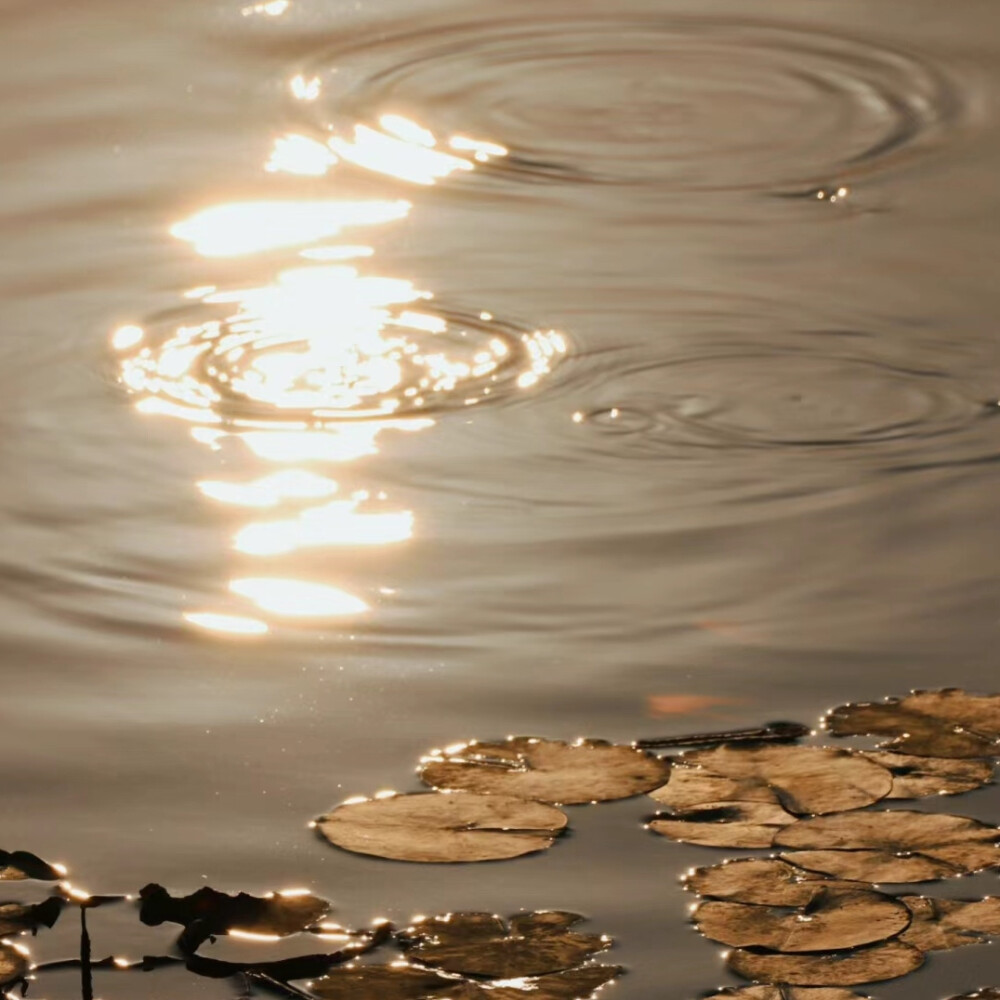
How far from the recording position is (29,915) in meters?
1.45

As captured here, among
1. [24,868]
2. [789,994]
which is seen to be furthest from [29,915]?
[789,994]

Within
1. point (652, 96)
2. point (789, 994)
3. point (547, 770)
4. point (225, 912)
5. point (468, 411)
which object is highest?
point (652, 96)

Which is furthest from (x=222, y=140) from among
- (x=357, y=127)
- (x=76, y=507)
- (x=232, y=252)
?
(x=76, y=507)

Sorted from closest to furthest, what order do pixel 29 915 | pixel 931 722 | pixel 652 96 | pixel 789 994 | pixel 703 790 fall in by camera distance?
pixel 789 994, pixel 29 915, pixel 703 790, pixel 931 722, pixel 652 96

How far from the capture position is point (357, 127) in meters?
3.30

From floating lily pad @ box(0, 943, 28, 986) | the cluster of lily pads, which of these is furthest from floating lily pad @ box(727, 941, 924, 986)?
floating lily pad @ box(0, 943, 28, 986)

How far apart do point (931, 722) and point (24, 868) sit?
2.42 ft

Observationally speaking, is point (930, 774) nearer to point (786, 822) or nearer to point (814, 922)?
point (786, 822)

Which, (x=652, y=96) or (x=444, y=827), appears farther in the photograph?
(x=652, y=96)

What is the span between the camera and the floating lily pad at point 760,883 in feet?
4.71

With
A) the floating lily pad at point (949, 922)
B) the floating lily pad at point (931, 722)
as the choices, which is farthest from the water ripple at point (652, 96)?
the floating lily pad at point (949, 922)

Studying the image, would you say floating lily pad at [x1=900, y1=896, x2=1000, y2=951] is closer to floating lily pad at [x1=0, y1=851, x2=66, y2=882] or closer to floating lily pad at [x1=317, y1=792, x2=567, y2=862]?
floating lily pad at [x1=317, y1=792, x2=567, y2=862]

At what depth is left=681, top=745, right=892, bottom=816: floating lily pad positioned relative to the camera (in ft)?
5.13

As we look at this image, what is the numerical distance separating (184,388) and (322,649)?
2.21ft
